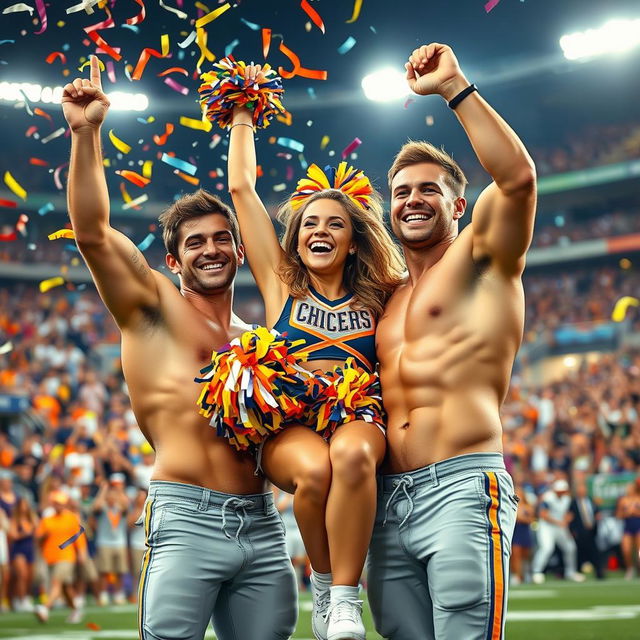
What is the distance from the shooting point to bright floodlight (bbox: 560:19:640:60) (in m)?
26.7

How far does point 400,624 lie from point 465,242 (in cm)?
150

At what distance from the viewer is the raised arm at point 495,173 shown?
3523 millimetres

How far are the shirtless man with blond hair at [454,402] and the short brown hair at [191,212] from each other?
856 millimetres

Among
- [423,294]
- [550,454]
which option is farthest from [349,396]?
[550,454]

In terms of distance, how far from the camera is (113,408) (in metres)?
15.9

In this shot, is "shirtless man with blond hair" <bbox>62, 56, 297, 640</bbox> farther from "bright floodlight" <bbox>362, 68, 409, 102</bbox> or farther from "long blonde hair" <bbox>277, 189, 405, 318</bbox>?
"bright floodlight" <bbox>362, 68, 409, 102</bbox>

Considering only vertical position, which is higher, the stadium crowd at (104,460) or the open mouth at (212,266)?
the open mouth at (212,266)

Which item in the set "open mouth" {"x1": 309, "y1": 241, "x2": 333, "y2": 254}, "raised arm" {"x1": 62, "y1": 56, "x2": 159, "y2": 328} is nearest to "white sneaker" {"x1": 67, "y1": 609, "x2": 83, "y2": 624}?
"raised arm" {"x1": 62, "y1": 56, "x2": 159, "y2": 328}

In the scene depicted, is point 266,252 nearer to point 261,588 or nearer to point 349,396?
point 349,396

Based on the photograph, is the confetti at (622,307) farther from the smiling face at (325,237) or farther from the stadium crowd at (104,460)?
the smiling face at (325,237)

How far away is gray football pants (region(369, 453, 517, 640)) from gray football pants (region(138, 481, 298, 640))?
17.5 inches

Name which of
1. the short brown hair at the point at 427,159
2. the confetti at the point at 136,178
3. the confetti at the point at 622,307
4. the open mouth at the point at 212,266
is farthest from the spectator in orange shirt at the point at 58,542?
the confetti at the point at 622,307

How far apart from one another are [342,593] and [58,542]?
8.65 metres

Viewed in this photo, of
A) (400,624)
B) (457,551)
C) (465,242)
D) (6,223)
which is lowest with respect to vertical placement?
(400,624)
